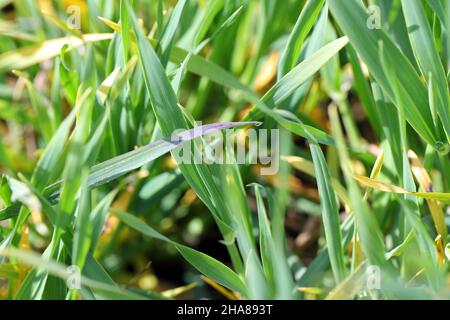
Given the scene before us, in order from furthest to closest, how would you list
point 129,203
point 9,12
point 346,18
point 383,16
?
1. point 9,12
2. point 129,203
3. point 383,16
4. point 346,18

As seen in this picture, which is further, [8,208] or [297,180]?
[297,180]

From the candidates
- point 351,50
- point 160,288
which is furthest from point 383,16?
point 160,288

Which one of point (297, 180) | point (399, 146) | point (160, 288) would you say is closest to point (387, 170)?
point (399, 146)

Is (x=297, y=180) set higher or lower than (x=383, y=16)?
lower

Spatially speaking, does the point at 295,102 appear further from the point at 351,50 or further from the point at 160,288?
the point at 160,288

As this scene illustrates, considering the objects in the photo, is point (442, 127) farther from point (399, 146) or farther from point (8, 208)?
point (8, 208)

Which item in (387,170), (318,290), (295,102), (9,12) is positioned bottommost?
(318,290)

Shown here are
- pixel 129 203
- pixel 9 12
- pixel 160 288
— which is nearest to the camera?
pixel 129 203
